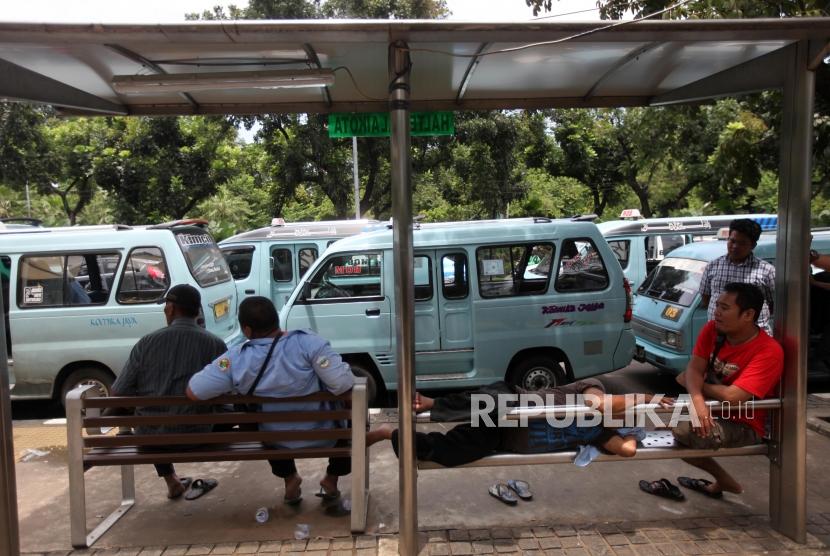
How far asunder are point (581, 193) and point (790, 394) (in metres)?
21.4

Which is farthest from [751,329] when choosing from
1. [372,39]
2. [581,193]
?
[581,193]

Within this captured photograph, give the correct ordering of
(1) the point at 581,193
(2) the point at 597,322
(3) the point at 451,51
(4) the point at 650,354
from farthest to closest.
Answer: (1) the point at 581,193, (4) the point at 650,354, (2) the point at 597,322, (3) the point at 451,51

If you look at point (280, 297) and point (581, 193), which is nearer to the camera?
point (280, 297)

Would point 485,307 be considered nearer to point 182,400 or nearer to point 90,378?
point 182,400

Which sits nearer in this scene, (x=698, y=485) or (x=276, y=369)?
(x=276, y=369)

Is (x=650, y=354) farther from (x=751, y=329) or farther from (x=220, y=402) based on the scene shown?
(x=220, y=402)

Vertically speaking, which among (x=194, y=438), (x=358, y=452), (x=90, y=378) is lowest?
(x=90, y=378)

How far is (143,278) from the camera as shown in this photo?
20.4 feet

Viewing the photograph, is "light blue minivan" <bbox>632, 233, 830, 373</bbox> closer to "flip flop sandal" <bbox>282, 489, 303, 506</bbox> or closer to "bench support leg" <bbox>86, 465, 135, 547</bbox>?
"flip flop sandal" <bbox>282, 489, 303, 506</bbox>

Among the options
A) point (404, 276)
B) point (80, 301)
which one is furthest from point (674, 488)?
point (80, 301)

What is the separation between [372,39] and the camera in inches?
111

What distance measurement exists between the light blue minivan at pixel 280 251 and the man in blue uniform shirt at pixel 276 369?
6892mm

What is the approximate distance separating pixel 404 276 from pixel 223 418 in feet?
4.46

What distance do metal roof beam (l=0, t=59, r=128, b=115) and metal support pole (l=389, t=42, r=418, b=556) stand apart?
2.12 meters
